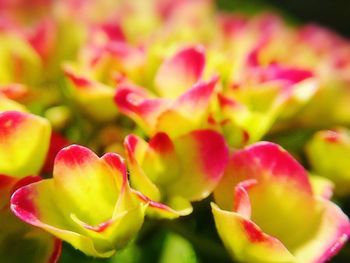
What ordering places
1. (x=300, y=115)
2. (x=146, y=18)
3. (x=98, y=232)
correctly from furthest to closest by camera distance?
(x=146, y=18) < (x=300, y=115) < (x=98, y=232)

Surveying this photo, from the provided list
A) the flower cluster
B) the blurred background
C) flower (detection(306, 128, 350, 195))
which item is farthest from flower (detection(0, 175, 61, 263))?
the blurred background

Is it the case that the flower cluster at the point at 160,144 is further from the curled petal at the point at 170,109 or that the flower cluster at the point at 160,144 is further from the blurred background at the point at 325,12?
the blurred background at the point at 325,12

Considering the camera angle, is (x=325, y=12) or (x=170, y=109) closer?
(x=170, y=109)

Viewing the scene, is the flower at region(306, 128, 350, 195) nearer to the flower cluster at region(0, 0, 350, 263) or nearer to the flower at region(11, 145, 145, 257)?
the flower cluster at region(0, 0, 350, 263)

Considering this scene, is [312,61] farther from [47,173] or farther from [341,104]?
[47,173]

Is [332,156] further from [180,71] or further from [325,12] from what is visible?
[325,12]

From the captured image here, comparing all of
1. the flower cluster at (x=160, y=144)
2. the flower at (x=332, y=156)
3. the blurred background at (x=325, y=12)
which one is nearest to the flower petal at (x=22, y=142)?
the flower cluster at (x=160, y=144)

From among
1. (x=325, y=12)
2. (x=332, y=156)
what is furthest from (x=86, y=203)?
(x=325, y=12)

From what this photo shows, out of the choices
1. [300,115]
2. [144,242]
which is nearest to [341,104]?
[300,115]
